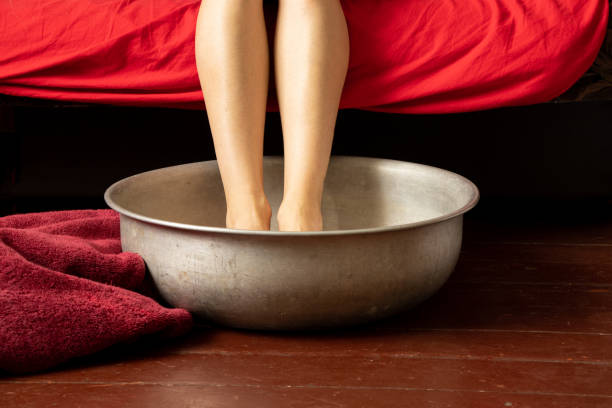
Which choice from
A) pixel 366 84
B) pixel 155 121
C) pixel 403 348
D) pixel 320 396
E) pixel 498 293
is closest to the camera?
pixel 320 396

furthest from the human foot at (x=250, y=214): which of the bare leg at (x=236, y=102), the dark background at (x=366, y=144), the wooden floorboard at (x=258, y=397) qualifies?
the dark background at (x=366, y=144)

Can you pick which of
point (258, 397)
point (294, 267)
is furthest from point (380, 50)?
point (258, 397)

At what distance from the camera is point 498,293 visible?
95 cm

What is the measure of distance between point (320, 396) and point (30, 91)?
0.74 metres

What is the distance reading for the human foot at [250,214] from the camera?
2.86 feet

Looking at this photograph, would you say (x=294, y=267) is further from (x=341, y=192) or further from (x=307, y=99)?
(x=341, y=192)

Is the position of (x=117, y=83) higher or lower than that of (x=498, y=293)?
higher

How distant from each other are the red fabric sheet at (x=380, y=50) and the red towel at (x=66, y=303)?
35 centimetres

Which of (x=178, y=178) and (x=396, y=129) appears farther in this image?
(x=396, y=129)

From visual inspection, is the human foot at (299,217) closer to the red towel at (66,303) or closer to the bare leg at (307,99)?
the bare leg at (307,99)

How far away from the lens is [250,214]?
2.86 ft

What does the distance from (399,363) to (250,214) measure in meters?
0.26

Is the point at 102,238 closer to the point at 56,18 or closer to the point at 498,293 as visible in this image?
the point at 56,18

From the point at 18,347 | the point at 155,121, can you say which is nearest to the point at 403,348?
the point at 18,347
